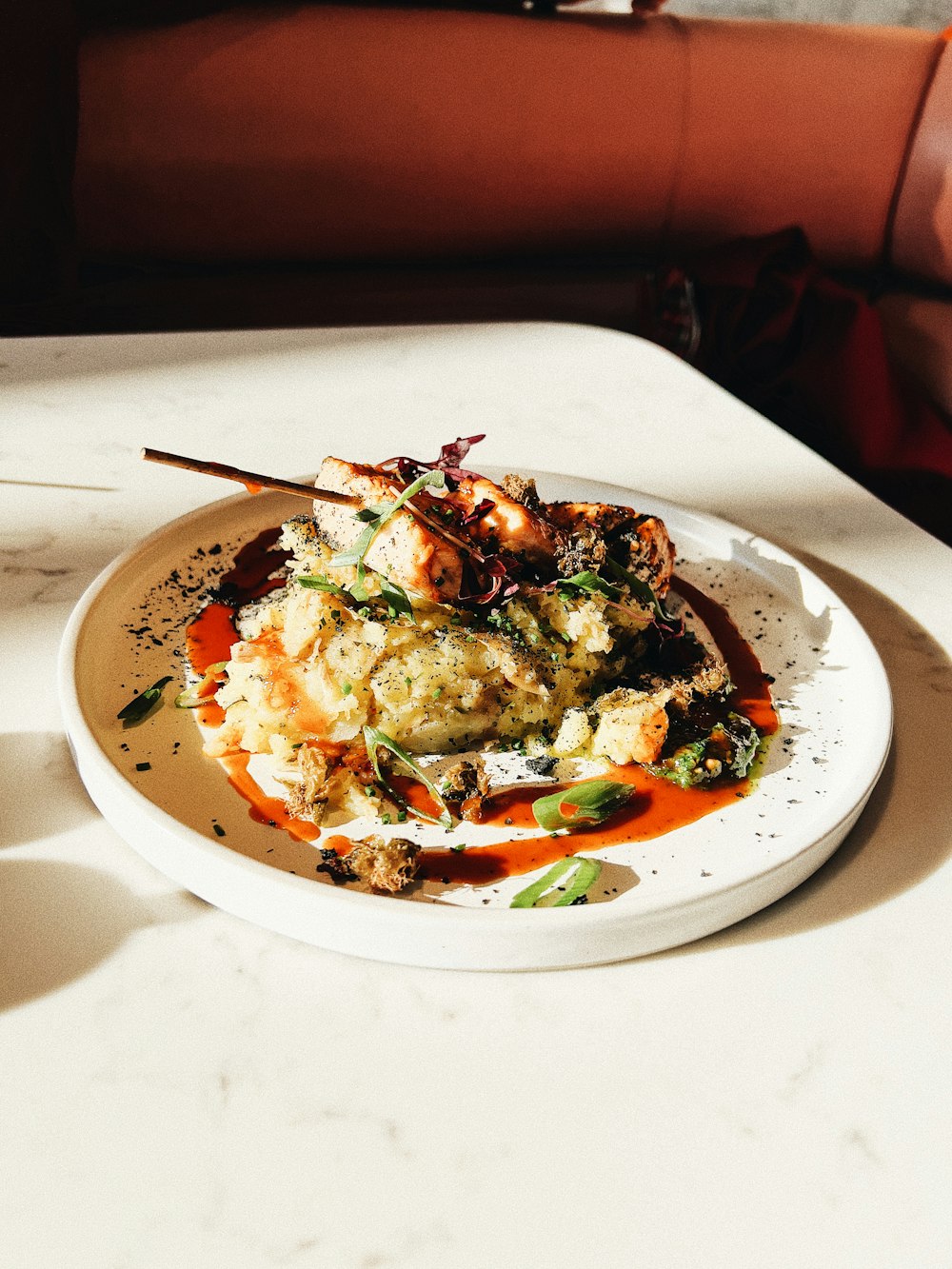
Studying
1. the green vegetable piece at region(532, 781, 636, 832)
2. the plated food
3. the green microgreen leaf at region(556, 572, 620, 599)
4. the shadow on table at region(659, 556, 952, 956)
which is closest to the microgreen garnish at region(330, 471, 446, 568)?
the plated food

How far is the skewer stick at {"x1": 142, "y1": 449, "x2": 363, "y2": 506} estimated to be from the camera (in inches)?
38.9

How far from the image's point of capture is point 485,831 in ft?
3.20

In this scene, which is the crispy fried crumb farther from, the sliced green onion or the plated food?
the sliced green onion

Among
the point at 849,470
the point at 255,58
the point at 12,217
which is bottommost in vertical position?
the point at 849,470

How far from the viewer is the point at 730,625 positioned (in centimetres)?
132

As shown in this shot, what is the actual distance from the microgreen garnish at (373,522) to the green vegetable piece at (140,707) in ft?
0.70

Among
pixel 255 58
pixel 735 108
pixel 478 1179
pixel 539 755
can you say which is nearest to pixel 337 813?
pixel 539 755

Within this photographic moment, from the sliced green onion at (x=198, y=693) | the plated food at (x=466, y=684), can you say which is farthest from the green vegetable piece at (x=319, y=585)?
the sliced green onion at (x=198, y=693)

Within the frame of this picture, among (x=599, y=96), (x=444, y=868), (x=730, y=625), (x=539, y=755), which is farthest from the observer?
(x=599, y=96)

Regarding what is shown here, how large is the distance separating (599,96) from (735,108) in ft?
1.32

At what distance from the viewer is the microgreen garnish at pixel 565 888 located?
879 millimetres

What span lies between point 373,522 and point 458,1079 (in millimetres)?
556

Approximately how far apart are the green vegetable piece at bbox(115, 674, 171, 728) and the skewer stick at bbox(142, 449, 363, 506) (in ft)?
0.72

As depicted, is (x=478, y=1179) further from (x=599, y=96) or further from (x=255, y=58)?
(x=599, y=96)
